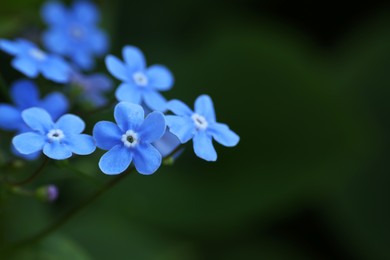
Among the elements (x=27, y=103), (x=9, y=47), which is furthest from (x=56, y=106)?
(x=9, y=47)

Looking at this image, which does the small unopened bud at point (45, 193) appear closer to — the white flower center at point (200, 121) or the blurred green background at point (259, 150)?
the white flower center at point (200, 121)

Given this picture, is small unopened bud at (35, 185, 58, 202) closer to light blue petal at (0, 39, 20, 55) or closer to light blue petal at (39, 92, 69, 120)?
light blue petal at (39, 92, 69, 120)

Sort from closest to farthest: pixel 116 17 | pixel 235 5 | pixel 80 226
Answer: pixel 80 226
pixel 116 17
pixel 235 5

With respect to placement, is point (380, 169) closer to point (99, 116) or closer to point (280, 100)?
point (280, 100)

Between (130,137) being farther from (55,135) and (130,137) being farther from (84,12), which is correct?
(84,12)

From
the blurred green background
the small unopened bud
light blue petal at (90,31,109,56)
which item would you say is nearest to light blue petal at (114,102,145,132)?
the small unopened bud

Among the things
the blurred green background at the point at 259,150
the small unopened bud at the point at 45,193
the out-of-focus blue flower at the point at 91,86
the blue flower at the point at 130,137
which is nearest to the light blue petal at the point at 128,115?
the blue flower at the point at 130,137

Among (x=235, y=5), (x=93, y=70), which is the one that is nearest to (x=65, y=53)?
(x=93, y=70)
